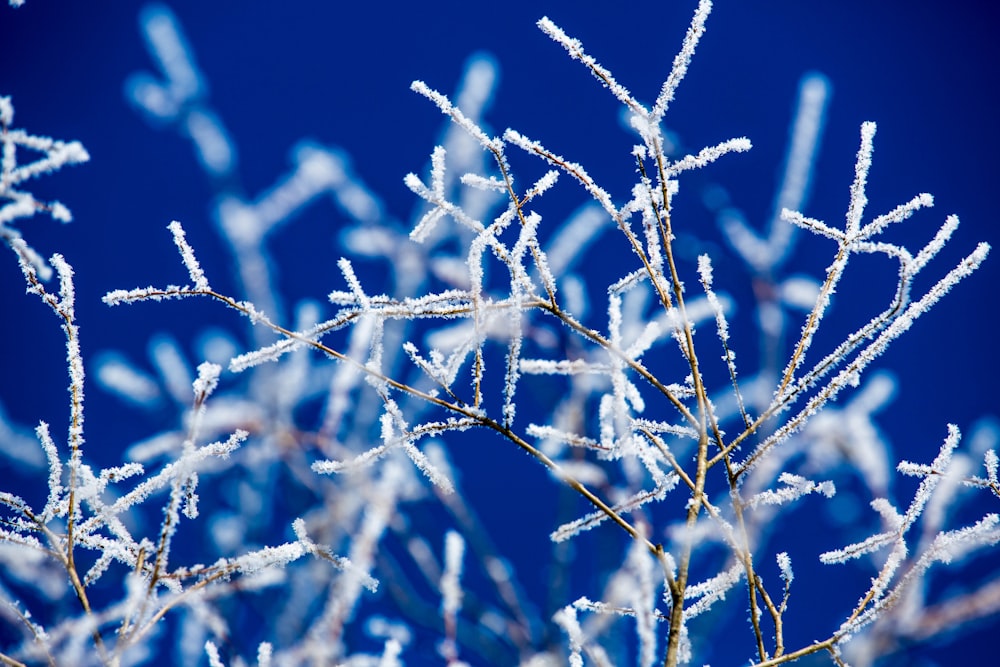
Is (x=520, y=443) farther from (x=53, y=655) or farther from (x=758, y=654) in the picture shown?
(x=53, y=655)

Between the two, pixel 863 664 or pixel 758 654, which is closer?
pixel 863 664

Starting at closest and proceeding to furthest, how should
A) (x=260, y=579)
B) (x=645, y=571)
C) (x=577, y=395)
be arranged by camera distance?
(x=645, y=571)
(x=260, y=579)
(x=577, y=395)

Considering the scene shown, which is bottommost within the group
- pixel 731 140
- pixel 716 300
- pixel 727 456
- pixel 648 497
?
pixel 648 497

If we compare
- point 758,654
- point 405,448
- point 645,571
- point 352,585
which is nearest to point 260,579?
point 352,585

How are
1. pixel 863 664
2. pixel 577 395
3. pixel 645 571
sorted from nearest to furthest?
pixel 645 571, pixel 863 664, pixel 577 395

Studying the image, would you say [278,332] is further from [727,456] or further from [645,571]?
[727,456]

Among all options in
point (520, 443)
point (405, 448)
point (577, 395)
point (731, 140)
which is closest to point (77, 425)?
point (405, 448)

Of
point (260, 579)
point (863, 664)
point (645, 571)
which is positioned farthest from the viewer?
point (260, 579)

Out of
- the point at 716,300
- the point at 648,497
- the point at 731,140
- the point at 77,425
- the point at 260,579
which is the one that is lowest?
the point at 260,579

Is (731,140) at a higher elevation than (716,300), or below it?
higher
